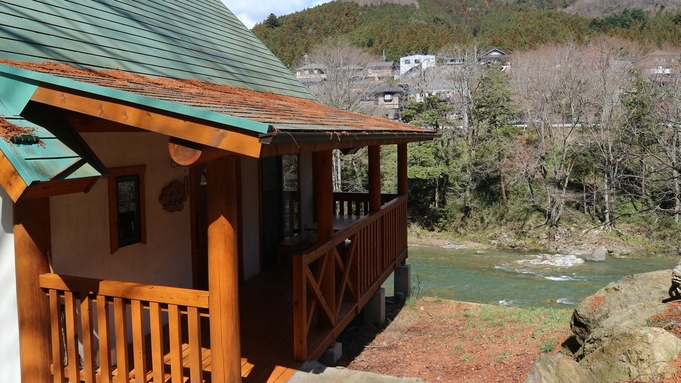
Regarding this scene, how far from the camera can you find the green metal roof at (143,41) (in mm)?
4910

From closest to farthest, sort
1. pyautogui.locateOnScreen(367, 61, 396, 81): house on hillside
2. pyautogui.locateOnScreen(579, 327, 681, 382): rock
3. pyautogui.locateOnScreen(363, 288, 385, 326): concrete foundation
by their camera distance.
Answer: pyautogui.locateOnScreen(579, 327, 681, 382): rock < pyautogui.locateOnScreen(363, 288, 385, 326): concrete foundation < pyautogui.locateOnScreen(367, 61, 396, 81): house on hillside

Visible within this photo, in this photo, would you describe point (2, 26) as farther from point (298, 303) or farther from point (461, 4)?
point (461, 4)

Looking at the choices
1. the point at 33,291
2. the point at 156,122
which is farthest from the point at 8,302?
the point at 156,122

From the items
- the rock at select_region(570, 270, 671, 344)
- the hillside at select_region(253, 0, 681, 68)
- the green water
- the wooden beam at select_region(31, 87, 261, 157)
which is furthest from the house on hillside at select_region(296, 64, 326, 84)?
the wooden beam at select_region(31, 87, 261, 157)

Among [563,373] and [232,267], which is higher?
[232,267]

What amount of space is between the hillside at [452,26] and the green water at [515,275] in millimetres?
17467

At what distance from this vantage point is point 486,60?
30766mm

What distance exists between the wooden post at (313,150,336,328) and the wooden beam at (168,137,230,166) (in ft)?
6.37

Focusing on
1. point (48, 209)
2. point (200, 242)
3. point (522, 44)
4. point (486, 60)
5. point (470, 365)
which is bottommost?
point (470, 365)

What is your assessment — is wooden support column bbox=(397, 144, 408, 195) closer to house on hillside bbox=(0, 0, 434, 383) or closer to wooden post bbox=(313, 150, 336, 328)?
house on hillside bbox=(0, 0, 434, 383)

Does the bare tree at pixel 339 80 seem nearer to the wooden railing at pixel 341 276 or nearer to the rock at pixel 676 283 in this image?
the wooden railing at pixel 341 276

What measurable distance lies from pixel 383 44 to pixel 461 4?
1029 inches

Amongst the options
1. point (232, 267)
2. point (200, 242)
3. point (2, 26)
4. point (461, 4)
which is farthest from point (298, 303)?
point (461, 4)

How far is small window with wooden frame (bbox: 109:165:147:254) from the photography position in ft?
16.7
